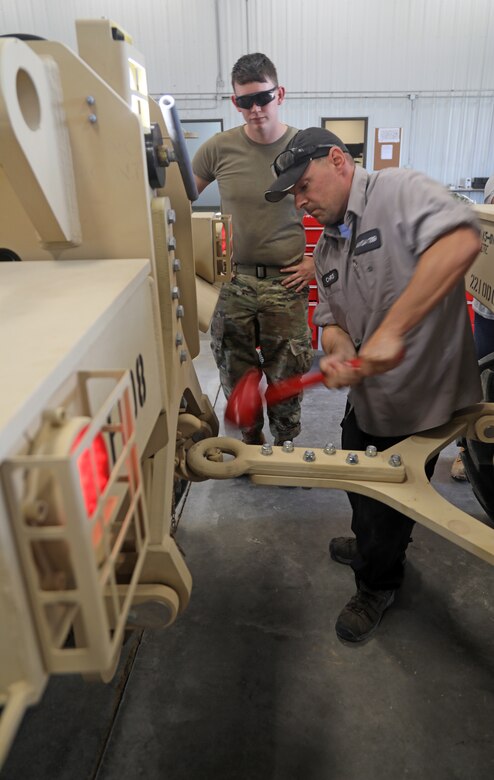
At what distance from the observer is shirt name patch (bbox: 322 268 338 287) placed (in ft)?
5.41

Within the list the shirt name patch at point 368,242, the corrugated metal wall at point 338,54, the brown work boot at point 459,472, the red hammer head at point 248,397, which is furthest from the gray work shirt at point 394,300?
the corrugated metal wall at point 338,54

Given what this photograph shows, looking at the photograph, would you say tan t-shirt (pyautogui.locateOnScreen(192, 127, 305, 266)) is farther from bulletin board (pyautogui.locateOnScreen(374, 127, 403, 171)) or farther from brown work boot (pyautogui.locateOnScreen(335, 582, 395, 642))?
bulletin board (pyautogui.locateOnScreen(374, 127, 403, 171))

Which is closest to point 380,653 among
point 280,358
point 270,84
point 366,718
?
point 366,718

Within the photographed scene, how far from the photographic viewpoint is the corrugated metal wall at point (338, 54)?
646cm

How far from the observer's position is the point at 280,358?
2.70 m

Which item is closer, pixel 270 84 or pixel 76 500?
pixel 76 500

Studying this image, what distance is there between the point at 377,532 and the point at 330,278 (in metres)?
0.83

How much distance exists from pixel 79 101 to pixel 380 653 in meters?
1.75

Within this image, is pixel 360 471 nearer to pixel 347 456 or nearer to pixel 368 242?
pixel 347 456

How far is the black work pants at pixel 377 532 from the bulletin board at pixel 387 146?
19.9 ft

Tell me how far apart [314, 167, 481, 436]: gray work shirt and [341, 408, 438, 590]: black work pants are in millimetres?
188

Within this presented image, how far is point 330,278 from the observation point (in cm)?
167

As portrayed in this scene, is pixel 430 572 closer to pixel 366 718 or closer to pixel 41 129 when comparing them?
pixel 366 718

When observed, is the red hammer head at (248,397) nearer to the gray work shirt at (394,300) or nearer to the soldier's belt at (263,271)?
the gray work shirt at (394,300)
